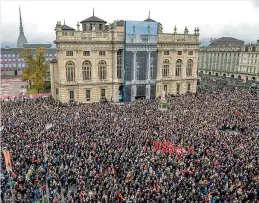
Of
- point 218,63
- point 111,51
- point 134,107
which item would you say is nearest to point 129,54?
point 111,51

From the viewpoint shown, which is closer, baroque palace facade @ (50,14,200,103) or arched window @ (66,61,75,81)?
baroque palace facade @ (50,14,200,103)

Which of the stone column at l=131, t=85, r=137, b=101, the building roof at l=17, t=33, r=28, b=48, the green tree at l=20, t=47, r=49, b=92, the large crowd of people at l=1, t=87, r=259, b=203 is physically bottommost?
the large crowd of people at l=1, t=87, r=259, b=203

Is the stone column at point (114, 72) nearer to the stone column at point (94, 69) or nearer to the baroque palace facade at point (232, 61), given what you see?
the stone column at point (94, 69)

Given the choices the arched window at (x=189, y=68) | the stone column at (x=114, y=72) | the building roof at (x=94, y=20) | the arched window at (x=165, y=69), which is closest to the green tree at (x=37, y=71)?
the building roof at (x=94, y=20)

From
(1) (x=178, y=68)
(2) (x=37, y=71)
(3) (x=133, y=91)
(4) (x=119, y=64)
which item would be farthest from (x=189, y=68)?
(2) (x=37, y=71)

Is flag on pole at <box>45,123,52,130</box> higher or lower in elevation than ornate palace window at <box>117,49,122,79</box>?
lower

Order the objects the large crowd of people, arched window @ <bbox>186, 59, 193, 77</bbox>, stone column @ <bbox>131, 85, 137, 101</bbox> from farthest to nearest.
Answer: arched window @ <bbox>186, 59, 193, 77</bbox>, stone column @ <bbox>131, 85, 137, 101</bbox>, the large crowd of people

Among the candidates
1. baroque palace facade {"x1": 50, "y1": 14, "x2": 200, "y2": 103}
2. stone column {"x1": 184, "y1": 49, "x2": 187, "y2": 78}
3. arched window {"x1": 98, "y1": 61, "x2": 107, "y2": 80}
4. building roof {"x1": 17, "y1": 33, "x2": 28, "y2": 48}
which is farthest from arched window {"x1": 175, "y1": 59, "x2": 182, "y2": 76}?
building roof {"x1": 17, "y1": 33, "x2": 28, "y2": 48}

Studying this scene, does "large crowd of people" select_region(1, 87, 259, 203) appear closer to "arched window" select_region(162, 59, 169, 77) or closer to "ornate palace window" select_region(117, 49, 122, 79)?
"ornate palace window" select_region(117, 49, 122, 79)
